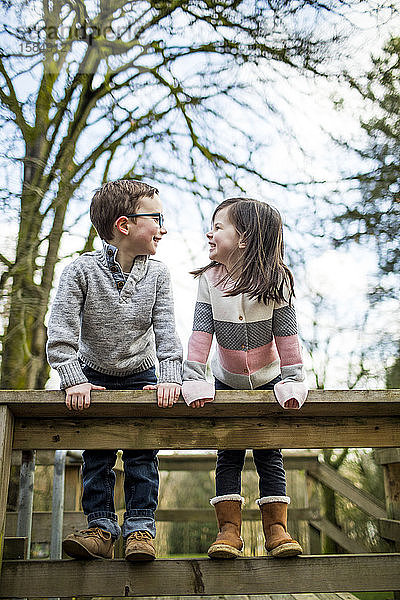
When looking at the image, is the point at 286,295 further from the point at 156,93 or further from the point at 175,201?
the point at 156,93

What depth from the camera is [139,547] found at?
166cm

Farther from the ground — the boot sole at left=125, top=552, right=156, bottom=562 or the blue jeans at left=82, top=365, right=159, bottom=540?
the blue jeans at left=82, top=365, right=159, bottom=540

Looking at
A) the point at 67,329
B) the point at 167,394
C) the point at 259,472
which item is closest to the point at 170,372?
the point at 167,394

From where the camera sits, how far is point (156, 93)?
4.42m

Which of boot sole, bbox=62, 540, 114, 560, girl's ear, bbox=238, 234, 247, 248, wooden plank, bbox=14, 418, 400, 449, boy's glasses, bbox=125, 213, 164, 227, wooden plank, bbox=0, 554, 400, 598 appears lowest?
wooden plank, bbox=0, 554, 400, 598

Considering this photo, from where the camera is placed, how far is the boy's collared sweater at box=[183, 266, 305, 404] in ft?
6.32

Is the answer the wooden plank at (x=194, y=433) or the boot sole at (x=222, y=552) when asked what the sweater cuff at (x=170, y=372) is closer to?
the wooden plank at (x=194, y=433)

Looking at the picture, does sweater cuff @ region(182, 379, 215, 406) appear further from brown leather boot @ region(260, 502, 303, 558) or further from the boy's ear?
the boy's ear

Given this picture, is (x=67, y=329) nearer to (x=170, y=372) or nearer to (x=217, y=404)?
(x=170, y=372)

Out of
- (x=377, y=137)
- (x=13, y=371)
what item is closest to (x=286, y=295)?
(x=13, y=371)

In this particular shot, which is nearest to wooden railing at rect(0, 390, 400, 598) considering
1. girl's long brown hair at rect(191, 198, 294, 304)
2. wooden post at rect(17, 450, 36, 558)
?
girl's long brown hair at rect(191, 198, 294, 304)

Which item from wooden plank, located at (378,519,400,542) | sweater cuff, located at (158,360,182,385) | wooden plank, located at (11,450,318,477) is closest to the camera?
sweater cuff, located at (158,360,182,385)

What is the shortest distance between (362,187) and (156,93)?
1612 mm

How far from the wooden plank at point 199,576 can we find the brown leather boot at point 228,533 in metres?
0.04
